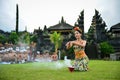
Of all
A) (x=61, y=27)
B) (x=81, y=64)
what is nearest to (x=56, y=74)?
(x=81, y=64)

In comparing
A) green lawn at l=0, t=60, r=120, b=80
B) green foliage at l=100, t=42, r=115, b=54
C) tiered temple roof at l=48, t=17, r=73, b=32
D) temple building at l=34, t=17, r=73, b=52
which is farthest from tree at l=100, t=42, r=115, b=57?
green lawn at l=0, t=60, r=120, b=80

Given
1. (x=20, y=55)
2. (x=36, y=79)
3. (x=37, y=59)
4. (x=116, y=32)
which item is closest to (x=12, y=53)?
(x=20, y=55)

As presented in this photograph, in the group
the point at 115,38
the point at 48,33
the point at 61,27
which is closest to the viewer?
the point at 115,38

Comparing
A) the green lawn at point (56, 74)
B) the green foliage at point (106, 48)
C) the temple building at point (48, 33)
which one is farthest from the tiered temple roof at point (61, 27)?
the green lawn at point (56, 74)

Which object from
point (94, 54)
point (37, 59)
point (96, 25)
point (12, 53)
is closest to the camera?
point (12, 53)

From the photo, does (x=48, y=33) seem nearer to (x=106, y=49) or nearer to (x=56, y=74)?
(x=106, y=49)

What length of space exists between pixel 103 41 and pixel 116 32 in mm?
2471

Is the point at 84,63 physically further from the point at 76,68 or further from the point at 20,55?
the point at 20,55

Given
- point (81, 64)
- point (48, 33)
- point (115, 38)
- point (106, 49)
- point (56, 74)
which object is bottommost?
point (56, 74)

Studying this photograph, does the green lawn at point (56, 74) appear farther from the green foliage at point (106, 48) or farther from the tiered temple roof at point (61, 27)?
the tiered temple roof at point (61, 27)

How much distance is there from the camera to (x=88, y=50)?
24.6 metres

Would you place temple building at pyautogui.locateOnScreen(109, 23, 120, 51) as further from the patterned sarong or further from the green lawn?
the green lawn

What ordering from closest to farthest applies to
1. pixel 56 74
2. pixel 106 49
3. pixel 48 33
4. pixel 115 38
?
pixel 56 74 → pixel 106 49 → pixel 115 38 → pixel 48 33

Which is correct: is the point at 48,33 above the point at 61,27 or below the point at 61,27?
below
